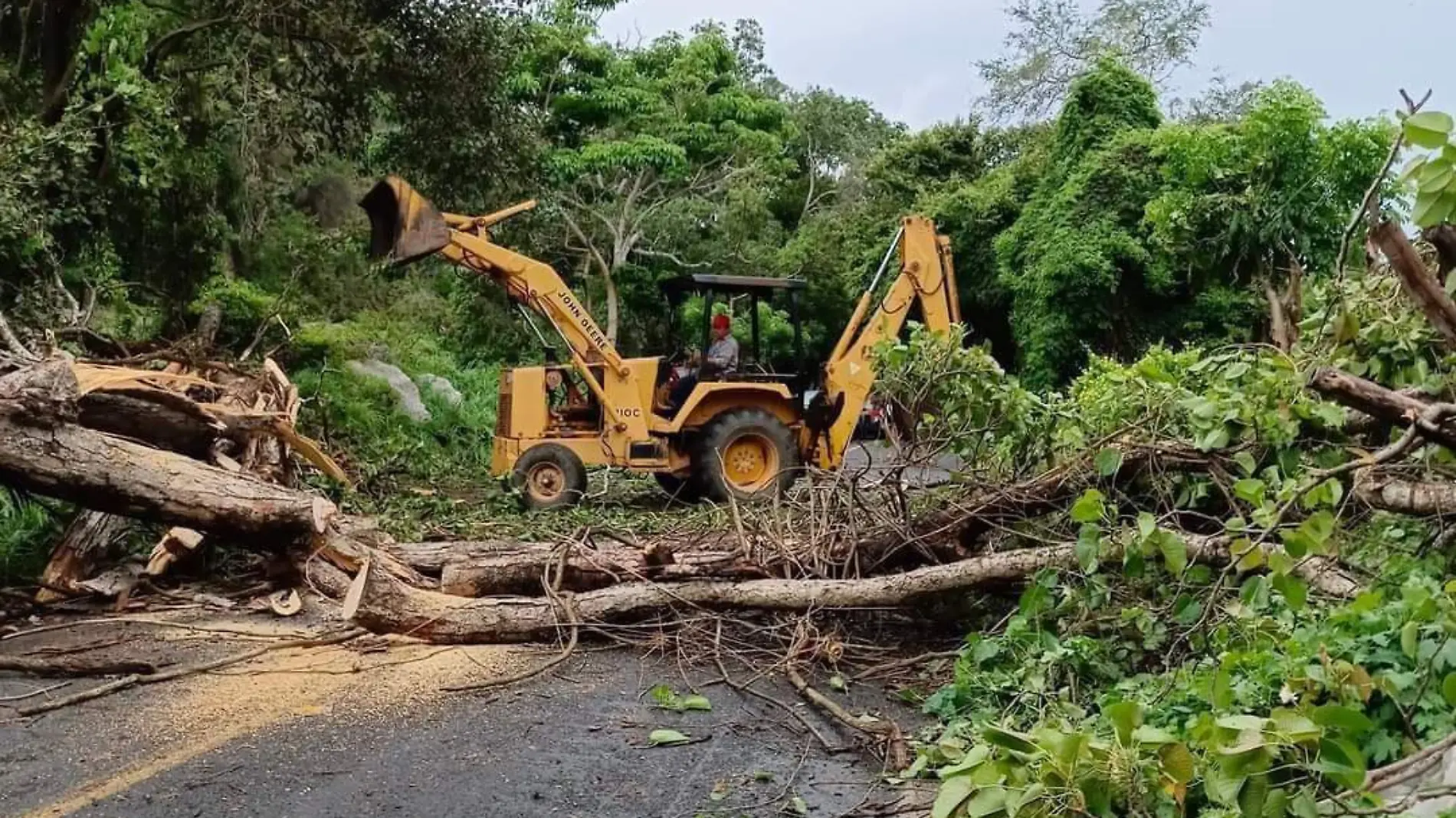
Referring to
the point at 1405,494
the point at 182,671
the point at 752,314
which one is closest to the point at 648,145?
the point at 752,314

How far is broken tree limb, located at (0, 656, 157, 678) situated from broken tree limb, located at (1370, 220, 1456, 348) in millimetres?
4876

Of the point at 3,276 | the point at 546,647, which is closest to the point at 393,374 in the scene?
the point at 3,276

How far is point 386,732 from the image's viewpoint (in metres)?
4.41

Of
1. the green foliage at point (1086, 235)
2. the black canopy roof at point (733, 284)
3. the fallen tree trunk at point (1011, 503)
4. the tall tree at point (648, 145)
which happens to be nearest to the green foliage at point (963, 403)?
the fallen tree trunk at point (1011, 503)

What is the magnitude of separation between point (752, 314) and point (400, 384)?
638cm

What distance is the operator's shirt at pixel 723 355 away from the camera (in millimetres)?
10484

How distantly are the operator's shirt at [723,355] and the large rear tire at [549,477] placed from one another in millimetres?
1487

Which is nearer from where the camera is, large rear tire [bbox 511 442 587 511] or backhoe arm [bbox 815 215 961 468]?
large rear tire [bbox 511 442 587 511]

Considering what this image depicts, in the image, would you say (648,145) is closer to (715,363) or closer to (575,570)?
(715,363)

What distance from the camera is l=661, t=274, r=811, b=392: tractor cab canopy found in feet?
33.1

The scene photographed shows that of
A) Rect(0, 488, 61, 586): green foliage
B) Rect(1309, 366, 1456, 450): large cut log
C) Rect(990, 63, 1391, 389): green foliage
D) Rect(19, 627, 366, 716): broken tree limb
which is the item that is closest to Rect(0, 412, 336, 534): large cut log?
Rect(19, 627, 366, 716): broken tree limb

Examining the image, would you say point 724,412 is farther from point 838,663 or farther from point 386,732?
point 386,732

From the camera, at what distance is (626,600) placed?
5746 mm

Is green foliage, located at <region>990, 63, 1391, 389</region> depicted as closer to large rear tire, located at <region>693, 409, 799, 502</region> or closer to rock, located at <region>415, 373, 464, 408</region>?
large rear tire, located at <region>693, 409, 799, 502</region>
